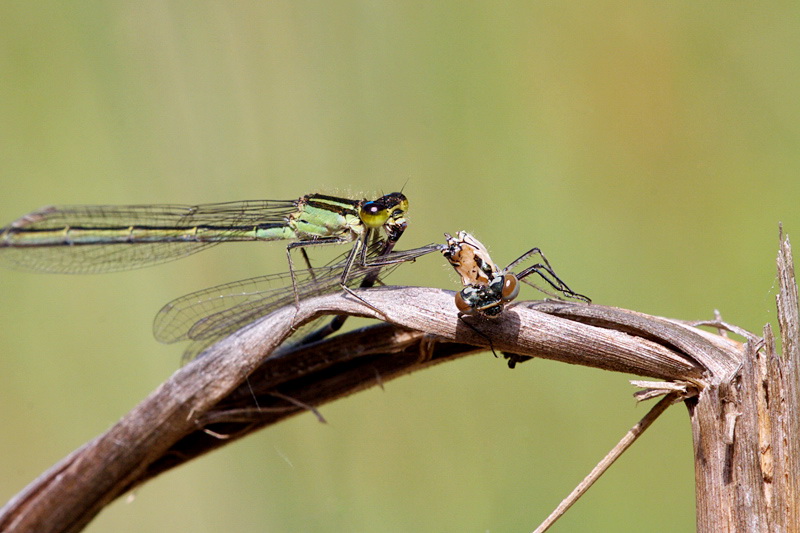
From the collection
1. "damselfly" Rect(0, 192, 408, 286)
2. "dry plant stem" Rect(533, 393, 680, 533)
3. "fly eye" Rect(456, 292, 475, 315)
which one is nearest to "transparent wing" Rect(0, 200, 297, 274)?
"damselfly" Rect(0, 192, 408, 286)

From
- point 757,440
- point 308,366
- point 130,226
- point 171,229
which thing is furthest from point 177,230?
point 757,440

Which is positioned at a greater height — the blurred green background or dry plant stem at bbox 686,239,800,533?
the blurred green background

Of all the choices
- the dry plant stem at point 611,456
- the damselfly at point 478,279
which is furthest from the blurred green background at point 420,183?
the dry plant stem at point 611,456

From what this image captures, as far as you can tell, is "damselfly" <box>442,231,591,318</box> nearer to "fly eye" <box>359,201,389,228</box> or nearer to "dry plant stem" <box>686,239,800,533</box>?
"dry plant stem" <box>686,239,800,533</box>

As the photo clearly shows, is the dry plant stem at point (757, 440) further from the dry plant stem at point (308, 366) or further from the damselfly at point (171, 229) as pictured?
the damselfly at point (171, 229)

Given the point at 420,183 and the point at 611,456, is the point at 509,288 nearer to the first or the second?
the point at 611,456

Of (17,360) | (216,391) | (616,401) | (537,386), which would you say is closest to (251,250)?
(17,360)

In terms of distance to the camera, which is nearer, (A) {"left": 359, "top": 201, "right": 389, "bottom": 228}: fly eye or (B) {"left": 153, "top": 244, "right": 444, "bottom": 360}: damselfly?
(B) {"left": 153, "top": 244, "right": 444, "bottom": 360}: damselfly
